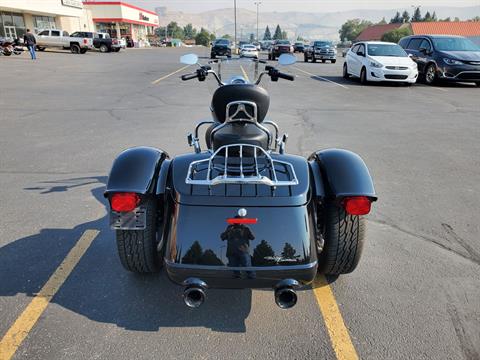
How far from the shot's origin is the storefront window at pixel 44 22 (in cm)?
4512

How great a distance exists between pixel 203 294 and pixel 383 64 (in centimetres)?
1438

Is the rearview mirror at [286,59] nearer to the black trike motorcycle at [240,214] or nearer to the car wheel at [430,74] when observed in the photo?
the black trike motorcycle at [240,214]

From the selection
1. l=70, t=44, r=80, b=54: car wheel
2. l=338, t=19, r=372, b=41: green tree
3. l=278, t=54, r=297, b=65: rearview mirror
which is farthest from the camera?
l=338, t=19, r=372, b=41: green tree

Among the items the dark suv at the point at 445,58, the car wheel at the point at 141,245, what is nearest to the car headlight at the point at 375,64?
the dark suv at the point at 445,58

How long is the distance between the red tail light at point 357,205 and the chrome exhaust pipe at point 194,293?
1023 millimetres

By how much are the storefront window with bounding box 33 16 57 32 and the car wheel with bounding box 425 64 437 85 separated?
142 ft

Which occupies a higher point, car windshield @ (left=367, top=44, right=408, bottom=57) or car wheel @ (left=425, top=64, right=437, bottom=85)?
car windshield @ (left=367, top=44, right=408, bottom=57)

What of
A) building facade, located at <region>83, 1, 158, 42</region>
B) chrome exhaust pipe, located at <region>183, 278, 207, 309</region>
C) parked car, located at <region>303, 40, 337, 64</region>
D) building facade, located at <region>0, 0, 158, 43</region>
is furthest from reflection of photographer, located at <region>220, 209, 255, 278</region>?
building facade, located at <region>83, 1, 158, 42</region>

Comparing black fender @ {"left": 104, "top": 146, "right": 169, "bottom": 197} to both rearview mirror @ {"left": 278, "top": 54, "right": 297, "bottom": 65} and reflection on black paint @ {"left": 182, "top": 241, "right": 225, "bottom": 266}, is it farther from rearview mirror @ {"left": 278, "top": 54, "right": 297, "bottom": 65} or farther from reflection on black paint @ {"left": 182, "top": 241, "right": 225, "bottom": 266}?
rearview mirror @ {"left": 278, "top": 54, "right": 297, "bottom": 65}

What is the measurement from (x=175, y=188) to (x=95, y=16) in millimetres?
72050

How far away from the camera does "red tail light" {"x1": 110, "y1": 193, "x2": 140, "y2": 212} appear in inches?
96.3

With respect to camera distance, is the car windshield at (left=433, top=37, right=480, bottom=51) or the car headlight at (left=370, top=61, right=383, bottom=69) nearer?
the car headlight at (left=370, top=61, right=383, bottom=69)

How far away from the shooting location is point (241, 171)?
2252 mm

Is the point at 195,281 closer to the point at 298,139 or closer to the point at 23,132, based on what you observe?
the point at 298,139
